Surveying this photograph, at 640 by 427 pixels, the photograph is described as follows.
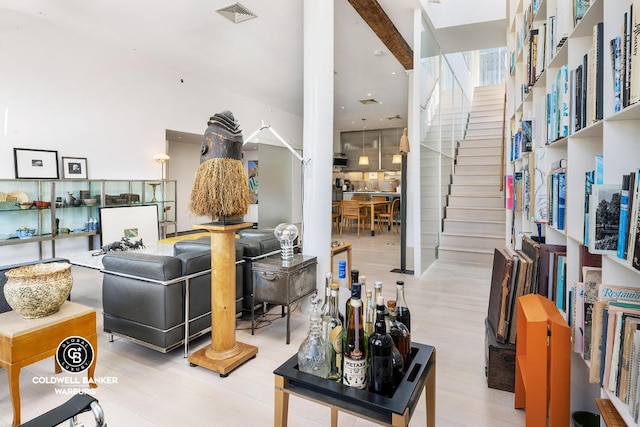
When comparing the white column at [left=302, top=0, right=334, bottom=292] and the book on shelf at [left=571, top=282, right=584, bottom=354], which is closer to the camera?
the book on shelf at [left=571, top=282, right=584, bottom=354]

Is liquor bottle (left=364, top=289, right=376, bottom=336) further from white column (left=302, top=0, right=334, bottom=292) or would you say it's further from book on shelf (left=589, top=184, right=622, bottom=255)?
white column (left=302, top=0, right=334, bottom=292)

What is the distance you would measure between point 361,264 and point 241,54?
414 cm

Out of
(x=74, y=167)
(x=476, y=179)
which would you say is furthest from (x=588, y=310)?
(x=74, y=167)

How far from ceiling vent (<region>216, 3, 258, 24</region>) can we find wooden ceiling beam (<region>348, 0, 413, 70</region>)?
134cm

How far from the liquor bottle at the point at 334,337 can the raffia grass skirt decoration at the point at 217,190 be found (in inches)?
47.6

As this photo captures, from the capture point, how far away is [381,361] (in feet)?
3.68

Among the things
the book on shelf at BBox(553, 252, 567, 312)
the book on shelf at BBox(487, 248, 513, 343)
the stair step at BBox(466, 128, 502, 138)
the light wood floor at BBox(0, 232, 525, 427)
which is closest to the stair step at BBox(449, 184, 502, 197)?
the stair step at BBox(466, 128, 502, 138)

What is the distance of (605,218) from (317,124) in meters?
2.64

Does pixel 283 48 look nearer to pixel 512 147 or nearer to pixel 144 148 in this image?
pixel 144 148

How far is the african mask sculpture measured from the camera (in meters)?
2.28

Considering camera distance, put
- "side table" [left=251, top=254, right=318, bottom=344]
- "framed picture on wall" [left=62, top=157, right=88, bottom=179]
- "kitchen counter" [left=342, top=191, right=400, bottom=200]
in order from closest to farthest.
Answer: "side table" [left=251, top=254, right=318, bottom=344] → "framed picture on wall" [left=62, top=157, right=88, bottom=179] → "kitchen counter" [left=342, top=191, right=400, bottom=200]

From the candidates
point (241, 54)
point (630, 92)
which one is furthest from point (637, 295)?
point (241, 54)

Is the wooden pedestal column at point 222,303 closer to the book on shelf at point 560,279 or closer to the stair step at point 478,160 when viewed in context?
the book on shelf at point 560,279

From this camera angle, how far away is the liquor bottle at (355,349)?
115cm
